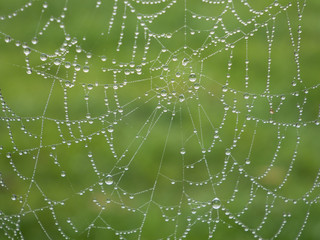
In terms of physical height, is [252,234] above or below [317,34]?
below

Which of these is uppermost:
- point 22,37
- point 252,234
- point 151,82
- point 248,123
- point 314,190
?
point 22,37

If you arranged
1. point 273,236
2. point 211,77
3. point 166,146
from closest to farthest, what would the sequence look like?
point 273,236
point 166,146
point 211,77

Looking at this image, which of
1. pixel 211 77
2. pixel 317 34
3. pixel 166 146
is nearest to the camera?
pixel 166 146

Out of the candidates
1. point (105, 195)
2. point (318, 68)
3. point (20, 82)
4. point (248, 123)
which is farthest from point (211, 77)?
point (20, 82)

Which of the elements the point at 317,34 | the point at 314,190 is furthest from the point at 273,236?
the point at 317,34

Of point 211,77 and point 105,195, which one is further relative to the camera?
point 211,77

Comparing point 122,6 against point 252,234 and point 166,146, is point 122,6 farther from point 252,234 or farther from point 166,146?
point 252,234
